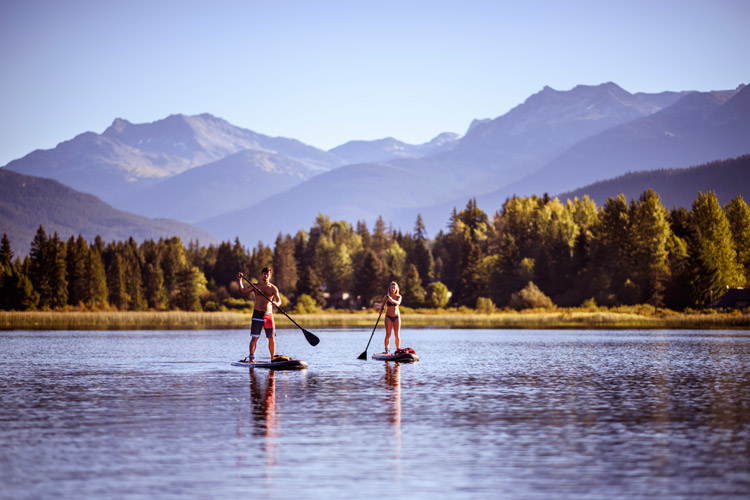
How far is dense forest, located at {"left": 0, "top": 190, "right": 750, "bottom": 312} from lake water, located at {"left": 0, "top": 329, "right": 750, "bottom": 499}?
79731 mm

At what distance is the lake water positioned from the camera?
1345cm

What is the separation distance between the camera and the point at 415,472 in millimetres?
14375

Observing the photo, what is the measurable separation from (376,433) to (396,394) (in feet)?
23.3

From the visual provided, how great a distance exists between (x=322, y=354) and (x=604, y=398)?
2294 centimetres

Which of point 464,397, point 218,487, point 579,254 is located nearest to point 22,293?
point 579,254

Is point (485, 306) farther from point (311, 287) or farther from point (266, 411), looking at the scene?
point (266, 411)

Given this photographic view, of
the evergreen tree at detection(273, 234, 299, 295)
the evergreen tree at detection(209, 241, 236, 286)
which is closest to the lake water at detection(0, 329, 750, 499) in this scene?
the evergreen tree at detection(273, 234, 299, 295)

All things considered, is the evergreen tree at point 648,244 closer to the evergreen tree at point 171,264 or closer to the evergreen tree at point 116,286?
the evergreen tree at point 116,286

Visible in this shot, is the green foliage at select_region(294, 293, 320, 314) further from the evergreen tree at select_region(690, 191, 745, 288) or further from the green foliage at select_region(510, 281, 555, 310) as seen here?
the evergreen tree at select_region(690, 191, 745, 288)

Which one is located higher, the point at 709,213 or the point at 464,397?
the point at 709,213

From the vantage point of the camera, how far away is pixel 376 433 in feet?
59.7

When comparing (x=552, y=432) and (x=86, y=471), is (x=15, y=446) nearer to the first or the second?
(x=86, y=471)

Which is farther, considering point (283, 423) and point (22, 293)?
point (22, 293)

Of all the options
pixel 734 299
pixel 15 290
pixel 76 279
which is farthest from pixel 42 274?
pixel 734 299
